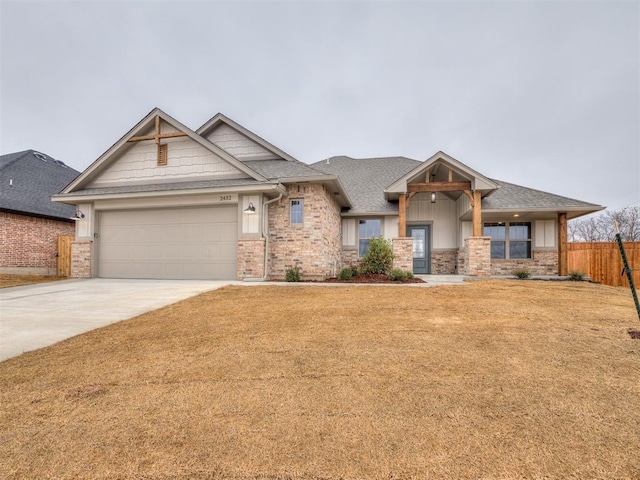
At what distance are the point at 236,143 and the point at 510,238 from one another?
13133 mm

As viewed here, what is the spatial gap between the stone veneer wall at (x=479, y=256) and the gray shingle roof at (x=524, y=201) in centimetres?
154

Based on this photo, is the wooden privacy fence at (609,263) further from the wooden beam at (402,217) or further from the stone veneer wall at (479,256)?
the wooden beam at (402,217)

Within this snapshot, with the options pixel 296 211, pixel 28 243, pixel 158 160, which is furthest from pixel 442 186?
pixel 28 243

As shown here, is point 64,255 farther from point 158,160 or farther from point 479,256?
point 479,256

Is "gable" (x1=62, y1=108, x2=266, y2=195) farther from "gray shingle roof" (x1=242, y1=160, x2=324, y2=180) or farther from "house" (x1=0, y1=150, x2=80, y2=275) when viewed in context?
"house" (x1=0, y1=150, x2=80, y2=275)

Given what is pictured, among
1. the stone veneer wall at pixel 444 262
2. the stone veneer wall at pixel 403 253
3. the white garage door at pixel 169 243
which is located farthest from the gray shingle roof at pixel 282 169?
the stone veneer wall at pixel 444 262

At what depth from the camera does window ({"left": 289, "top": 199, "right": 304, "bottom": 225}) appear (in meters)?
9.92

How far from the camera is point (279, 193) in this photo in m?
9.69

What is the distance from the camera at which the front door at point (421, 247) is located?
524 inches

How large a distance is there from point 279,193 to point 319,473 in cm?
883

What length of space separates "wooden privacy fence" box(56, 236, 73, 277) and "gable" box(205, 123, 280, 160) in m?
8.49

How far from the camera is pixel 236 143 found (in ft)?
40.6

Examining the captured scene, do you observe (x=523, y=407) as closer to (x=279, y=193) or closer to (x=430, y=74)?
(x=279, y=193)

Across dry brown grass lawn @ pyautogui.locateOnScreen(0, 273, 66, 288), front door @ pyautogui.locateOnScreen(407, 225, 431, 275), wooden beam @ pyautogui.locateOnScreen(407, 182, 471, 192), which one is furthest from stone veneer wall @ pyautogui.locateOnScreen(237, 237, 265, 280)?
front door @ pyautogui.locateOnScreen(407, 225, 431, 275)
